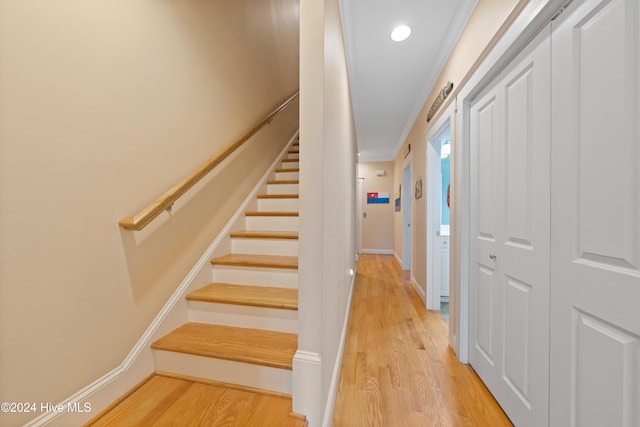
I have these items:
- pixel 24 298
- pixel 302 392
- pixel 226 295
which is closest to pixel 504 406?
pixel 302 392

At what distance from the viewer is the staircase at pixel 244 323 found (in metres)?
1.20

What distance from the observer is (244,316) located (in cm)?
146

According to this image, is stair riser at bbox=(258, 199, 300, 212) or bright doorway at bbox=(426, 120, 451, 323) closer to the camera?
stair riser at bbox=(258, 199, 300, 212)

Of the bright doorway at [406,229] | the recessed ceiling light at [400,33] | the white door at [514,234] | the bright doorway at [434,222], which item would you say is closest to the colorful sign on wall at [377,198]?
the bright doorway at [406,229]

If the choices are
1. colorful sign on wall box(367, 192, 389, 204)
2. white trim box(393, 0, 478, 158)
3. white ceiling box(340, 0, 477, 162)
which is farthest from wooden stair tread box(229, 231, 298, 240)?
colorful sign on wall box(367, 192, 389, 204)

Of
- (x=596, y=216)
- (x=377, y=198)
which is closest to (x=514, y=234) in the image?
(x=596, y=216)

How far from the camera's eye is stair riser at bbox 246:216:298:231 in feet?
7.06

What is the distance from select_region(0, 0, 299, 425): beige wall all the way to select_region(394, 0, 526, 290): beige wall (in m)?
1.87

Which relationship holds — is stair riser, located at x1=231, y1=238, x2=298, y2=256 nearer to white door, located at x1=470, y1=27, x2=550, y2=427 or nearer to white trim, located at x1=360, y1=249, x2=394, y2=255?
white door, located at x1=470, y1=27, x2=550, y2=427

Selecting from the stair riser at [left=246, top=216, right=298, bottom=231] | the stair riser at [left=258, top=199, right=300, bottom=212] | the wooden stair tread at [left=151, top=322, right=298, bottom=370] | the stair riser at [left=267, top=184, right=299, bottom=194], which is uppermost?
the stair riser at [left=267, top=184, right=299, bottom=194]

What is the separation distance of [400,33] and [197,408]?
2784 mm

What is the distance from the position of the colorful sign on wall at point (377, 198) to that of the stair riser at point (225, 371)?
571 centimetres

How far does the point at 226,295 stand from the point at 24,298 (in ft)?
2.75

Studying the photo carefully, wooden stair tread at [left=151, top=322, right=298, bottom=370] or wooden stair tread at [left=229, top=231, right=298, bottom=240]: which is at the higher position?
wooden stair tread at [left=229, top=231, right=298, bottom=240]
